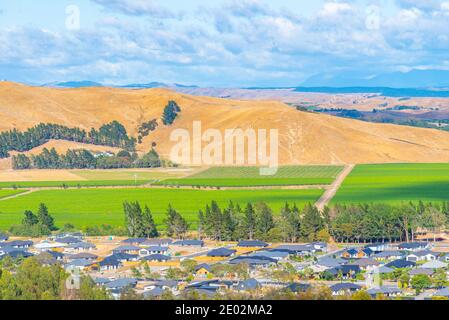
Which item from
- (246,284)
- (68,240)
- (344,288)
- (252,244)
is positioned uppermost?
(246,284)

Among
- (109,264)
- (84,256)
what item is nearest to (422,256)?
(109,264)

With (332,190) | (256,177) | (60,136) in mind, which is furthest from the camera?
(60,136)

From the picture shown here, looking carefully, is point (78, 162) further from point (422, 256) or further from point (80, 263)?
point (422, 256)

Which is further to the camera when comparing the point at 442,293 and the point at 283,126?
the point at 283,126

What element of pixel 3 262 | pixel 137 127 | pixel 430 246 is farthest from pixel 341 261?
pixel 137 127

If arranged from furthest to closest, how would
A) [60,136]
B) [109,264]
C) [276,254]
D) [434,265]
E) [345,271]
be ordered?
1. [60,136]
2. [276,254]
3. [109,264]
4. [434,265]
5. [345,271]

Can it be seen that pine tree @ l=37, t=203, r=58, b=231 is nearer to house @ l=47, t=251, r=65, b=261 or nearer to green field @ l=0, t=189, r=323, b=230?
green field @ l=0, t=189, r=323, b=230

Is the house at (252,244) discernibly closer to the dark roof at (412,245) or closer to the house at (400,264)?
the dark roof at (412,245)

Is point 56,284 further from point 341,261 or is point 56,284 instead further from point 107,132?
point 107,132
